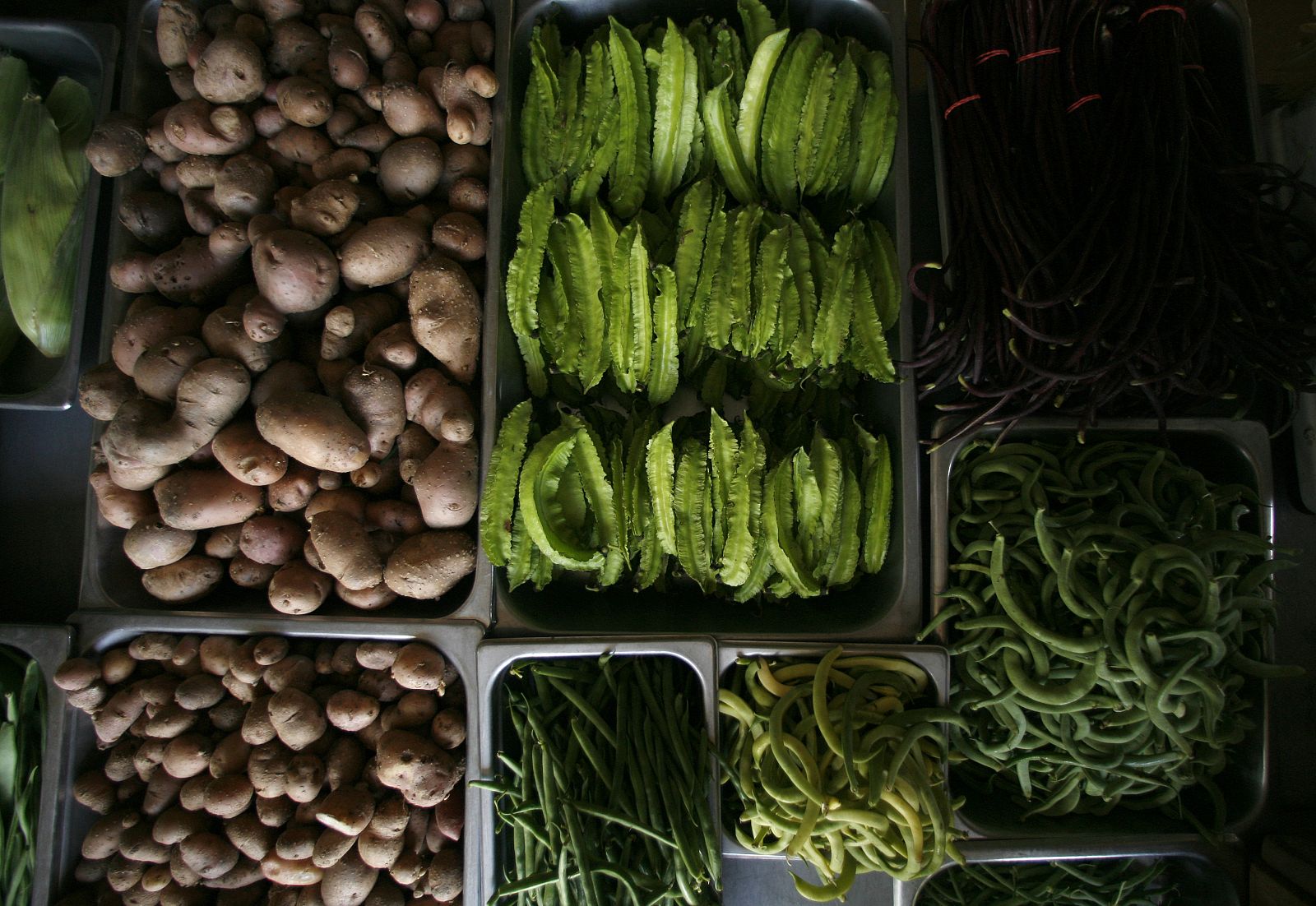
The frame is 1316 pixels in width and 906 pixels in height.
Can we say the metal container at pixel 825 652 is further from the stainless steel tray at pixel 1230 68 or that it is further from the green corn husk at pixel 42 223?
the green corn husk at pixel 42 223

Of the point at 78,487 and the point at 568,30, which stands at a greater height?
the point at 568,30

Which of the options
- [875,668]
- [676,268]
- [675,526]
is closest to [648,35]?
[676,268]

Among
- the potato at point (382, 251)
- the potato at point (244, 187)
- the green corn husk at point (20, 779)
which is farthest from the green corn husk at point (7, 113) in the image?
the potato at point (382, 251)

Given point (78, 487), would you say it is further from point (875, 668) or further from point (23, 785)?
point (875, 668)

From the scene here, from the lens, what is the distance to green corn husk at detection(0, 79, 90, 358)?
1.88 meters

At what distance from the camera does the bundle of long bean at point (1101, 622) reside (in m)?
1.53

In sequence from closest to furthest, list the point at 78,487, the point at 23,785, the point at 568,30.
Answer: the point at 23,785, the point at 568,30, the point at 78,487

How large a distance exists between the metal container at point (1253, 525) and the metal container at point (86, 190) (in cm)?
221

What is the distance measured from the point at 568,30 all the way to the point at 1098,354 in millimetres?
1560

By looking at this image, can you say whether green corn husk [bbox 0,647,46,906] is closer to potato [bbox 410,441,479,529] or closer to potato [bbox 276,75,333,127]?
potato [bbox 410,441,479,529]

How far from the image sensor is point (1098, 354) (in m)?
1.57

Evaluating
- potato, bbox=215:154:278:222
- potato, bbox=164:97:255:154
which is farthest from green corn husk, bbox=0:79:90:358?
potato, bbox=215:154:278:222

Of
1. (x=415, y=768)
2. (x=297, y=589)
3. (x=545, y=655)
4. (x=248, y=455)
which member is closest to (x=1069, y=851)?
(x=545, y=655)

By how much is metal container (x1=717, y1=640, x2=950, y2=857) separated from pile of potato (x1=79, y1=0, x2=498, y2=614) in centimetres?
69
